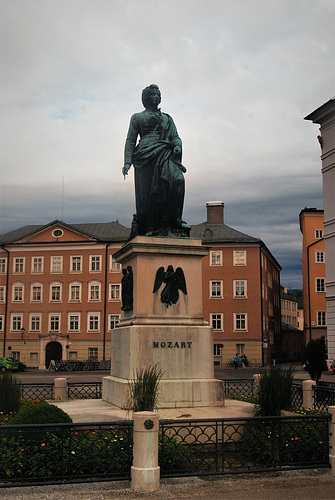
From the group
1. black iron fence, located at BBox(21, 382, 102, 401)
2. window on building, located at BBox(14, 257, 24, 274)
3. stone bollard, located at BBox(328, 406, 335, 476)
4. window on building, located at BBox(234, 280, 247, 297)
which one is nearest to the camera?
stone bollard, located at BBox(328, 406, 335, 476)

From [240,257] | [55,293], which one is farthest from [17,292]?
[240,257]

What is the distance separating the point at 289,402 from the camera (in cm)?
1005

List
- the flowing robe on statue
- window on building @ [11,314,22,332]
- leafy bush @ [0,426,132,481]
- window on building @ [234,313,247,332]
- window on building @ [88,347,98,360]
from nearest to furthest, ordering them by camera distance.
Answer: leafy bush @ [0,426,132,481], the flowing robe on statue, window on building @ [88,347,98,360], window on building @ [234,313,247,332], window on building @ [11,314,22,332]

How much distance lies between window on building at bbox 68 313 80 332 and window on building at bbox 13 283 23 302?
5266 mm

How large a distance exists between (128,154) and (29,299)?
146 feet

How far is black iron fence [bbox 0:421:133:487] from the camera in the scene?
7.28m

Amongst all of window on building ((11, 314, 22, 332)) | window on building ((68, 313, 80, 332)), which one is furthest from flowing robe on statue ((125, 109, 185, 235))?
window on building ((11, 314, 22, 332))

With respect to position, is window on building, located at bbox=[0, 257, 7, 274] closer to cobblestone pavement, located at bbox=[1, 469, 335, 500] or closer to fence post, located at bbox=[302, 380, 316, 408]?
fence post, located at bbox=[302, 380, 316, 408]

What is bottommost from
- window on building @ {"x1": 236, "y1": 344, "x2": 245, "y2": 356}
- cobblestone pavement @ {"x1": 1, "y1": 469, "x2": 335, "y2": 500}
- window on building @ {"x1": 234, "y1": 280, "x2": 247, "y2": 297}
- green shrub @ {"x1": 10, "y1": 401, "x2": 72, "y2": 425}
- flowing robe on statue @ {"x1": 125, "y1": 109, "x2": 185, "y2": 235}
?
cobblestone pavement @ {"x1": 1, "y1": 469, "x2": 335, "y2": 500}

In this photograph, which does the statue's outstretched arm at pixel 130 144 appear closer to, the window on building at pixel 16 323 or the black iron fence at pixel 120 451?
the black iron fence at pixel 120 451

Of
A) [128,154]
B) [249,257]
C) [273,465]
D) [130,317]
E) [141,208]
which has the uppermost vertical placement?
[249,257]

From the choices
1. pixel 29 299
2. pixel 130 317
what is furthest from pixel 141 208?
pixel 29 299

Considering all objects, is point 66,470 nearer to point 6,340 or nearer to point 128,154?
point 128,154

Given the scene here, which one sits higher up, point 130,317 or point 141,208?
point 141,208
